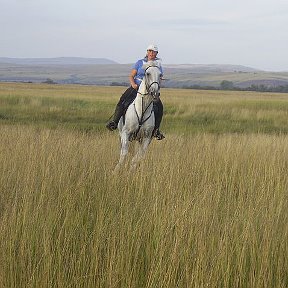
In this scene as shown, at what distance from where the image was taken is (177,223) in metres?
3.44

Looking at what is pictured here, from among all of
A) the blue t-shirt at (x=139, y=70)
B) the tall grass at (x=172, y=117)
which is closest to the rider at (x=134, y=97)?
the blue t-shirt at (x=139, y=70)

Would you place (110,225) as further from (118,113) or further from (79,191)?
(118,113)

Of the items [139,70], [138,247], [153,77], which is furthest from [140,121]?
[138,247]

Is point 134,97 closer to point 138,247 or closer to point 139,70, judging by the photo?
point 139,70

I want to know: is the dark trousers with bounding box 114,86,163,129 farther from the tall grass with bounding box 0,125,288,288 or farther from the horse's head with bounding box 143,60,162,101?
the tall grass with bounding box 0,125,288,288

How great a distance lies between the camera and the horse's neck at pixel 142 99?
845 cm

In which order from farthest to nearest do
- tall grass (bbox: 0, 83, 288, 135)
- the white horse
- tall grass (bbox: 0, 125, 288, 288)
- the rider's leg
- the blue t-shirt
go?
tall grass (bbox: 0, 83, 288, 135) < the rider's leg < the blue t-shirt < the white horse < tall grass (bbox: 0, 125, 288, 288)

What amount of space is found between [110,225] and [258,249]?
3.68 ft

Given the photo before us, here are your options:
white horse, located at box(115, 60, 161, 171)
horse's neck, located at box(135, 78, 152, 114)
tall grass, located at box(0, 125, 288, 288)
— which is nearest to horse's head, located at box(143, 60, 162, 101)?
white horse, located at box(115, 60, 161, 171)

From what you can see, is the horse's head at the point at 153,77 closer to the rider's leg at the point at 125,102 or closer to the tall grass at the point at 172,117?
the rider's leg at the point at 125,102

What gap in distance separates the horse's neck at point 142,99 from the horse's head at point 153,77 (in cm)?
28

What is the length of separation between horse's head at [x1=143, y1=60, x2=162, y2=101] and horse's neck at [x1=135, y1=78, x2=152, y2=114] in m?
0.28

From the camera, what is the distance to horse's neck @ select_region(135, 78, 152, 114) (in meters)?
8.45

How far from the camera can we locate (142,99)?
857 centimetres
